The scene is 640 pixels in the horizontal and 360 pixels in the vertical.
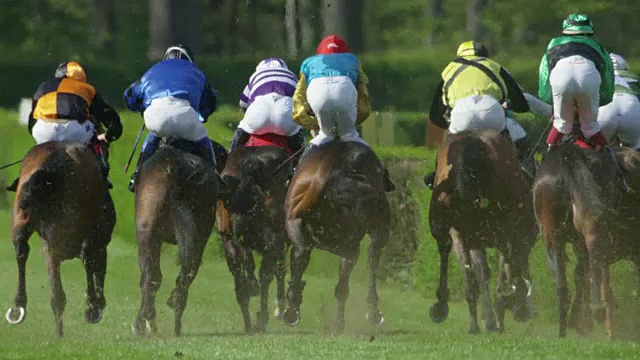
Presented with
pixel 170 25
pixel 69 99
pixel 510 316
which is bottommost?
Answer: pixel 510 316

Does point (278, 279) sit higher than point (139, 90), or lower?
lower

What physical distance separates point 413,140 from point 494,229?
12848 millimetres

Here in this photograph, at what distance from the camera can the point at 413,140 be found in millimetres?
29688

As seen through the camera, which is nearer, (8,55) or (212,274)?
(212,274)

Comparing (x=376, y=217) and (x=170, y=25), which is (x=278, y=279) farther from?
(x=170, y=25)

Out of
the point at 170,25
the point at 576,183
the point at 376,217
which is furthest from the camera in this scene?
the point at 170,25

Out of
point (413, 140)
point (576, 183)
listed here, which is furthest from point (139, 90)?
point (413, 140)

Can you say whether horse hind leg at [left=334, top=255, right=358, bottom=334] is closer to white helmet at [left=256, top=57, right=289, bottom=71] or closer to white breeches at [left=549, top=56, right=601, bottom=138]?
white breeches at [left=549, top=56, right=601, bottom=138]

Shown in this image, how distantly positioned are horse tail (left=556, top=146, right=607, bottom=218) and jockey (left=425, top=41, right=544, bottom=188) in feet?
4.03

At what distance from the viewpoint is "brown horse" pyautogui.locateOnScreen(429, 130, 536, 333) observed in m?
16.6

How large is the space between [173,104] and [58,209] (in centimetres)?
124

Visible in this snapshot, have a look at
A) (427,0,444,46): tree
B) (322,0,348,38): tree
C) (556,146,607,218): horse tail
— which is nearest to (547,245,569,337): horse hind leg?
(556,146,607,218): horse tail

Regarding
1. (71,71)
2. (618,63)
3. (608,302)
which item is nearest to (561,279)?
(608,302)

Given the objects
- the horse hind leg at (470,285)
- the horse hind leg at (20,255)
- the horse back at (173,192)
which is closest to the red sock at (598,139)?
the horse hind leg at (470,285)
